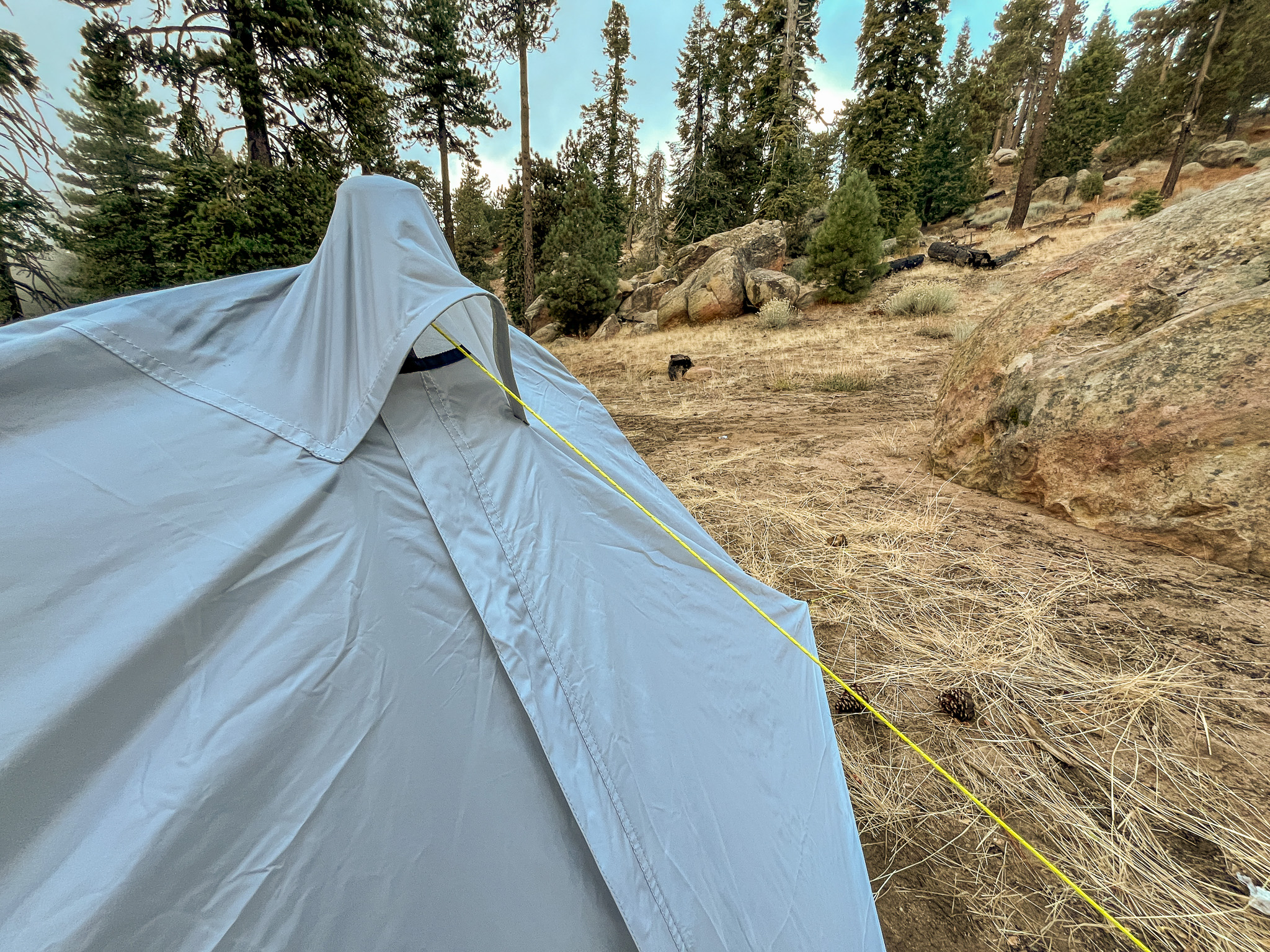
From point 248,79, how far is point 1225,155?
112 ft

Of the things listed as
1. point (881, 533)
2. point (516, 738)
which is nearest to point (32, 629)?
point (516, 738)

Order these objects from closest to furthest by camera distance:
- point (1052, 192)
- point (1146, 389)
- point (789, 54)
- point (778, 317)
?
point (1146, 389) → point (778, 317) → point (789, 54) → point (1052, 192)

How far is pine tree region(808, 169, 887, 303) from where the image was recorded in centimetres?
1141

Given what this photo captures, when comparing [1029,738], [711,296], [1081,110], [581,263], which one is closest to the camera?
[1029,738]

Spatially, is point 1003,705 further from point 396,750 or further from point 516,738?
point 396,750

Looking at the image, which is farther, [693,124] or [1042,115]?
[693,124]

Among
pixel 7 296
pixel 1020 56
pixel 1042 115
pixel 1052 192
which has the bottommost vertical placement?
pixel 7 296

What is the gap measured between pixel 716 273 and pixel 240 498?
1478 centimetres

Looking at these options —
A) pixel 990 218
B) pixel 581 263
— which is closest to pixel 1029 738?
pixel 581 263

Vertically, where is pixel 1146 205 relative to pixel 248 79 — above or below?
below

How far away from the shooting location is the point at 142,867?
656mm

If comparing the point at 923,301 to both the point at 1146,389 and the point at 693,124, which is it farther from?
the point at 693,124

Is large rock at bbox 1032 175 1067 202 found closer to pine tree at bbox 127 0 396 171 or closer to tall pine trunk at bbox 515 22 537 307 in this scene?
tall pine trunk at bbox 515 22 537 307

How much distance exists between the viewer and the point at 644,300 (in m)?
16.3
